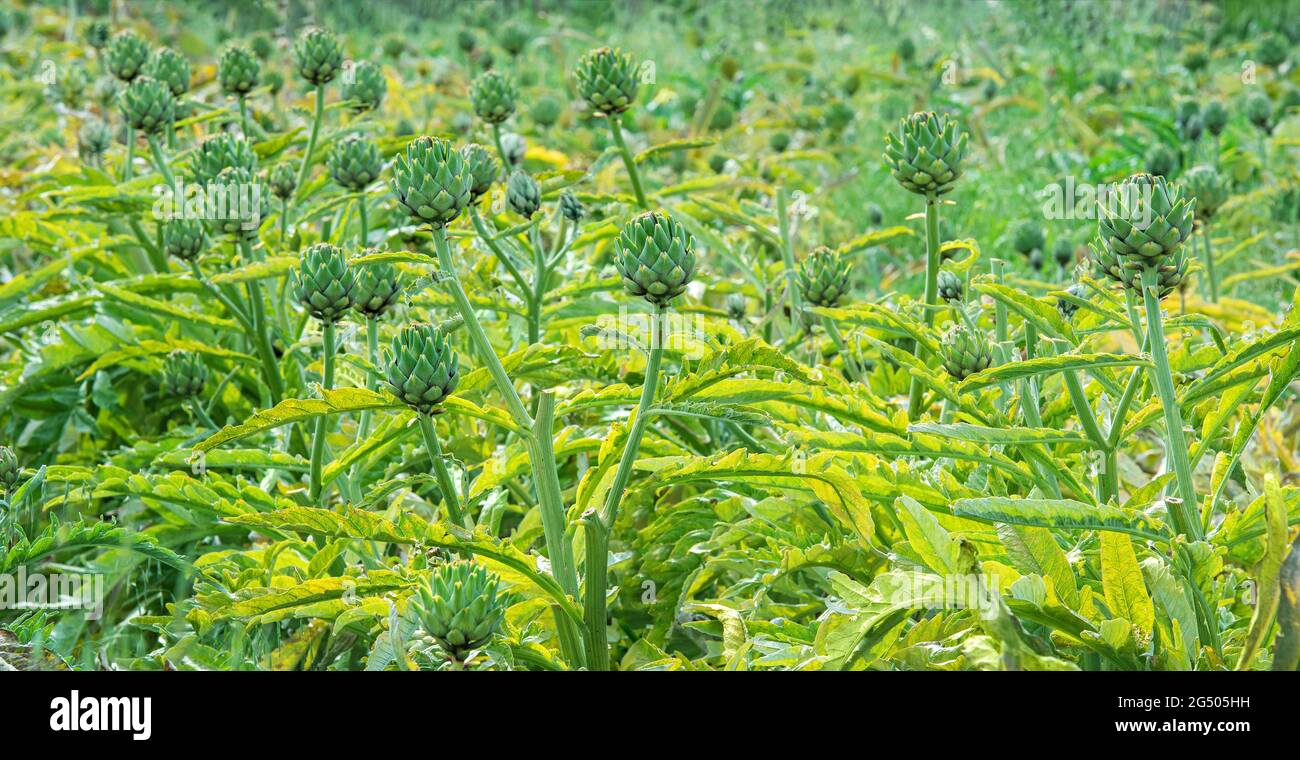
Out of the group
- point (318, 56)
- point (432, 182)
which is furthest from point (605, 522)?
point (318, 56)

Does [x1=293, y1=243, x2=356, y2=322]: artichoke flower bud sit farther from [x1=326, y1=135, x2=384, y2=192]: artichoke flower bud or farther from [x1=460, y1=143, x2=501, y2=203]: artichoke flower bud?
[x1=326, y1=135, x2=384, y2=192]: artichoke flower bud

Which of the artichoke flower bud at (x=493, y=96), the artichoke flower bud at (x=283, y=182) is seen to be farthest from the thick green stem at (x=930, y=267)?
the artichoke flower bud at (x=283, y=182)

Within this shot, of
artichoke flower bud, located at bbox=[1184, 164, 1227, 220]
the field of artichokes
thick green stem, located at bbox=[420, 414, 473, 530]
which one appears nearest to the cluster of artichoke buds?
the field of artichokes

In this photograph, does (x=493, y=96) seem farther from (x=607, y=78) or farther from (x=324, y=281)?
(x=324, y=281)

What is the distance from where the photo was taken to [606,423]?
6.34 feet

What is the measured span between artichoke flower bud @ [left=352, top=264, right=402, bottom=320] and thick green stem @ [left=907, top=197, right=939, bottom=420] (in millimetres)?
632

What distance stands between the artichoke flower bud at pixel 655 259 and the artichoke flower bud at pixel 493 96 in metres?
1.05

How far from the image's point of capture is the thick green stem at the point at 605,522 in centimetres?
123

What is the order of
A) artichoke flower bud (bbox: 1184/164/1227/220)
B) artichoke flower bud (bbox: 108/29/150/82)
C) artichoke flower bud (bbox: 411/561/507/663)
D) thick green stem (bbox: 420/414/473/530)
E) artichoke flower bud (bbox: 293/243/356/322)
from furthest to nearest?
artichoke flower bud (bbox: 108/29/150/82), artichoke flower bud (bbox: 1184/164/1227/220), artichoke flower bud (bbox: 293/243/356/322), thick green stem (bbox: 420/414/473/530), artichoke flower bud (bbox: 411/561/507/663)

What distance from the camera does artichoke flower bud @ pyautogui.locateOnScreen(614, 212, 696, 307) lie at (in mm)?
1198

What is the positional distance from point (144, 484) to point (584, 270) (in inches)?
35.2
